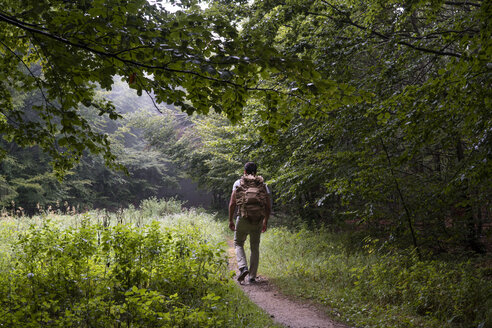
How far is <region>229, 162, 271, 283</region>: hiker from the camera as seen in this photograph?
6.01 meters

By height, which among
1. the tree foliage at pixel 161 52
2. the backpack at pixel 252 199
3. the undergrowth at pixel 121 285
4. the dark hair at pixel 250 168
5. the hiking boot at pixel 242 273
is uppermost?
the tree foliage at pixel 161 52

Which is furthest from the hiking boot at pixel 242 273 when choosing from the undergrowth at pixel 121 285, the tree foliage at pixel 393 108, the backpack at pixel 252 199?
the tree foliage at pixel 393 108

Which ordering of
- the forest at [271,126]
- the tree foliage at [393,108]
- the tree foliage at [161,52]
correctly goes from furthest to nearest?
1. the tree foliage at [393,108]
2. the forest at [271,126]
3. the tree foliage at [161,52]

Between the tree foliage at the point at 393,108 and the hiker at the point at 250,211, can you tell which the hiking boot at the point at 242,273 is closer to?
the hiker at the point at 250,211

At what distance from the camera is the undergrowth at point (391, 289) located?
4.37 meters

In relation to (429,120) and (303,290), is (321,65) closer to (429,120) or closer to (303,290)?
(429,120)

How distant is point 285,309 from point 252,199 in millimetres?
1964

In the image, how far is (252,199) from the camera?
19.7ft

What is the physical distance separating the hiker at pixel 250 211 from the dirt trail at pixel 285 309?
1.31 feet

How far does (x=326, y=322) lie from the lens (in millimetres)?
4531

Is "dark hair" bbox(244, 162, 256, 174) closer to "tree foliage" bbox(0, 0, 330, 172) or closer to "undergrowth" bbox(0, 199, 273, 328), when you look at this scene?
"undergrowth" bbox(0, 199, 273, 328)

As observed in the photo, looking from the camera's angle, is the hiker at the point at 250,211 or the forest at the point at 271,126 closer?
the forest at the point at 271,126

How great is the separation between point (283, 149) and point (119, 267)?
519 cm

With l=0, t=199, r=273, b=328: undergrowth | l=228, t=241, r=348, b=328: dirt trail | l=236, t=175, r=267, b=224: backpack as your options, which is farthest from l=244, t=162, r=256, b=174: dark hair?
l=0, t=199, r=273, b=328: undergrowth
